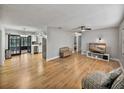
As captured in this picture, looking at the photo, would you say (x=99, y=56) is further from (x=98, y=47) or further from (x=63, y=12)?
(x=63, y=12)

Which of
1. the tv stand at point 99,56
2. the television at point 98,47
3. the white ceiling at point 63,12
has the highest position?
the white ceiling at point 63,12

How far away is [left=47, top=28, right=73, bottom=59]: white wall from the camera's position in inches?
252

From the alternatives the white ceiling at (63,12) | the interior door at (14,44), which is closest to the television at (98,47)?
the white ceiling at (63,12)

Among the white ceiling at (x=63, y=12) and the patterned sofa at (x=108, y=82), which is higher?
the white ceiling at (x=63, y=12)

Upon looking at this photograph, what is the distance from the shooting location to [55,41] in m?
6.95

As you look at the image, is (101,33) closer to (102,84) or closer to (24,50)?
(102,84)

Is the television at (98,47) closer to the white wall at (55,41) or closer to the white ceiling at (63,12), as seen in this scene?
the white wall at (55,41)

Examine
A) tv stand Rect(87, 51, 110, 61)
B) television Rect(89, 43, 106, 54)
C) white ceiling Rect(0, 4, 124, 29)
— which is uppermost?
white ceiling Rect(0, 4, 124, 29)

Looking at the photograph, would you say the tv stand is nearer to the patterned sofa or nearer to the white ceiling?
the white ceiling

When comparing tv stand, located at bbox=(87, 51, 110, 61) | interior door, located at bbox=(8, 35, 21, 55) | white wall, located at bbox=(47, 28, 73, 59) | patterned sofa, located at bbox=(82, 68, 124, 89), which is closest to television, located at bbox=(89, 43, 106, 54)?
tv stand, located at bbox=(87, 51, 110, 61)

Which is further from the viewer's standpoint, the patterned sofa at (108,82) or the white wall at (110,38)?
the white wall at (110,38)

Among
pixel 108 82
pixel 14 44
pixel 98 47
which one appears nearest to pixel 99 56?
pixel 98 47

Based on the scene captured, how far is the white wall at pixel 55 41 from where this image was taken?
6.41 meters
